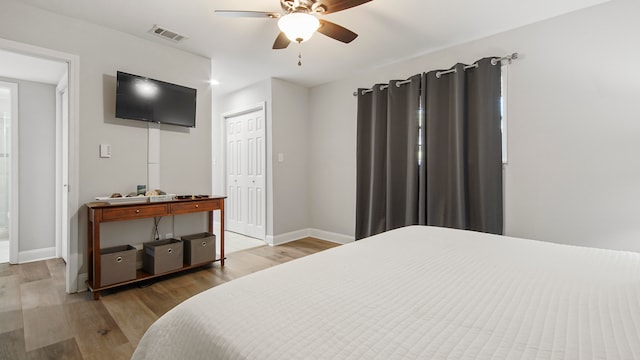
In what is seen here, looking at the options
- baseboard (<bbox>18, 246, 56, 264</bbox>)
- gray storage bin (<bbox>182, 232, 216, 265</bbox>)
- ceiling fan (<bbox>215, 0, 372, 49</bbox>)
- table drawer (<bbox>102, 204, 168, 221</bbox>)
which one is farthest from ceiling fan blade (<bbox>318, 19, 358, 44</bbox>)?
baseboard (<bbox>18, 246, 56, 264</bbox>)

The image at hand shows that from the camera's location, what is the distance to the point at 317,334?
0.68 metres

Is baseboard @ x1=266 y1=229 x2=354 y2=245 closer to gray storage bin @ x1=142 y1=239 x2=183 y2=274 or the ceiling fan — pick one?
gray storage bin @ x1=142 y1=239 x2=183 y2=274

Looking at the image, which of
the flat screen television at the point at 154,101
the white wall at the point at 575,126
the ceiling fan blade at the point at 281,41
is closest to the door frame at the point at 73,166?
the flat screen television at the point at 154,101

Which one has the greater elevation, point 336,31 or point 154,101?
point 336,31

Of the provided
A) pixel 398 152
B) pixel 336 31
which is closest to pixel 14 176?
pixel 336 31

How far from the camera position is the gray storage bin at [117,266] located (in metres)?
2.40

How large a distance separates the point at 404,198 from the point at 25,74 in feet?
14.5

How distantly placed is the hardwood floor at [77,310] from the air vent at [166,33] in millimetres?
2364

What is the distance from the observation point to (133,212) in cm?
251

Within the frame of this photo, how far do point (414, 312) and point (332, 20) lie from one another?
251 cm

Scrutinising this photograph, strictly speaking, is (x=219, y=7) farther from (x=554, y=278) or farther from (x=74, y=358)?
(x=554, y=278)

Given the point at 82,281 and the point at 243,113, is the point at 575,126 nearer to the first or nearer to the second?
the point at 243,113

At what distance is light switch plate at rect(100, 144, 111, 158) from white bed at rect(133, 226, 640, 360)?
2359mm

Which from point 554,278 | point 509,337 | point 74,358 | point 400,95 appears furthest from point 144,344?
point 400,95
